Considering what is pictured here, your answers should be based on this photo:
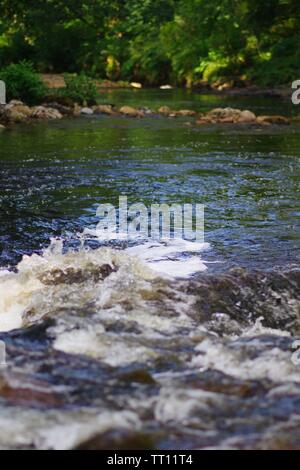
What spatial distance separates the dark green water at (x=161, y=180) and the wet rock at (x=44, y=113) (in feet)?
5.72

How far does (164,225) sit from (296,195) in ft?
6.64

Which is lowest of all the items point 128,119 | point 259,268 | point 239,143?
point 259,268

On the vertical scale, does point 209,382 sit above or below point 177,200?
below

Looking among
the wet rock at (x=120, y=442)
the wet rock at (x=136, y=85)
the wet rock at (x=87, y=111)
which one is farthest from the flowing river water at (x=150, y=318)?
the wet rock at (x=136, y=85)

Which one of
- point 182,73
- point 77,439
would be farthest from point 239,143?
point 182,73

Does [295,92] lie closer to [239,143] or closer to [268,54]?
[268,54]

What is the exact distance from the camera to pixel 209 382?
138 inches

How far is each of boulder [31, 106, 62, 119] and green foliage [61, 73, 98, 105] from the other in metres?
2.31

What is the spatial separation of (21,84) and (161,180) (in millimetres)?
11740

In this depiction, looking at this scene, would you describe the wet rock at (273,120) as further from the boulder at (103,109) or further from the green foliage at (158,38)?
the green foliage at (158,38)

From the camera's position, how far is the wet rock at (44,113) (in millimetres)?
18100

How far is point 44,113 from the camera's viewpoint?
60.1 feet

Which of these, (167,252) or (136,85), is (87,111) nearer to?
(167,252)

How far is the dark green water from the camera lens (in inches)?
258
